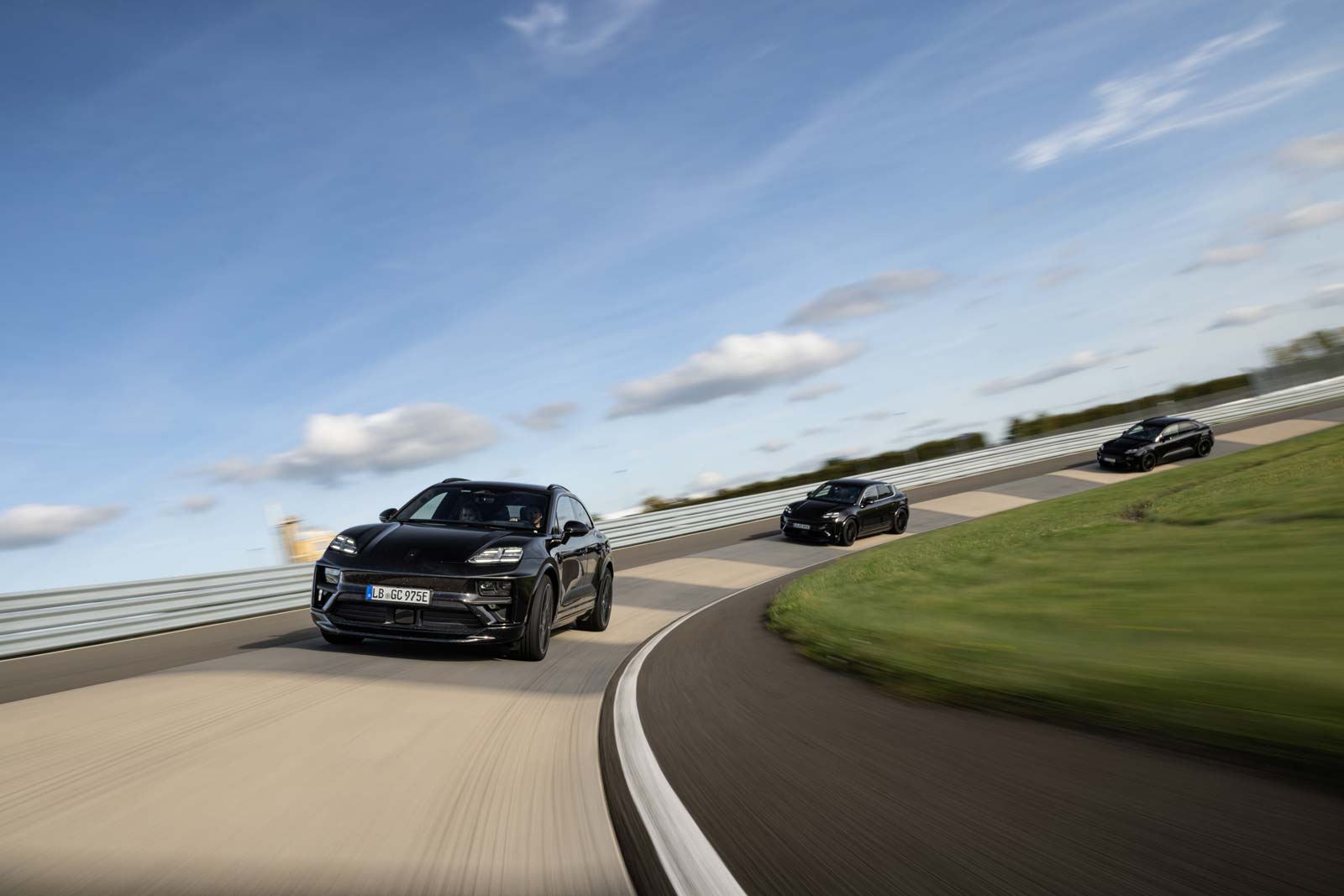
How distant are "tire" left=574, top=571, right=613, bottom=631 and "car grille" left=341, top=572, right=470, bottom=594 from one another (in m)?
3.56

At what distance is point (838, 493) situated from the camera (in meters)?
25.0

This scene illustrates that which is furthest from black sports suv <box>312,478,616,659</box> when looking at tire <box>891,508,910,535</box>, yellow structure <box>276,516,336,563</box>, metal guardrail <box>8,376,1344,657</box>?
tire <box>891,508,910,535</box>

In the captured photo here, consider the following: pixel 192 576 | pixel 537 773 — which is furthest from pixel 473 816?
pixel 192 576

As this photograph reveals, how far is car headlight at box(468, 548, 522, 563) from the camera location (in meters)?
7.85

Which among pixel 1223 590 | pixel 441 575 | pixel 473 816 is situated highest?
pixel 441 575

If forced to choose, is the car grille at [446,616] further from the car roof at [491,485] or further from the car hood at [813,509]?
the car hood at [813,509]

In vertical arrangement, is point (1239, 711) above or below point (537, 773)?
below

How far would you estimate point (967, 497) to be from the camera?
31.6 meters

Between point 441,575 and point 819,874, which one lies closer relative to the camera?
point 819,874

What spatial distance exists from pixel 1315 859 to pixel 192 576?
49.7 ft

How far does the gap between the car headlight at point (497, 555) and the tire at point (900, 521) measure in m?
18.9

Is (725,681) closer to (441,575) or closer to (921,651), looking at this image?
(921,651)

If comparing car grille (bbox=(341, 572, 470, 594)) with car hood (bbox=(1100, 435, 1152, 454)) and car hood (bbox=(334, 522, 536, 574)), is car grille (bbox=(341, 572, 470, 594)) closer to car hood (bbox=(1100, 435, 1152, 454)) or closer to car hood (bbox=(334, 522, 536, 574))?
car hood (bbox=(334, 522, 536, 574))

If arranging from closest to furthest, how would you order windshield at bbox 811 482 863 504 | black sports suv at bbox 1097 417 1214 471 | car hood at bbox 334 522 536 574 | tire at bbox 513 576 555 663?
1. car hood at bbox 334 522 536 574
2. tire at bbox 513 576 555 663
3. windshield at bbox 811 482 863 504
4. black sports suv at bbox 1097 417 1214 471
